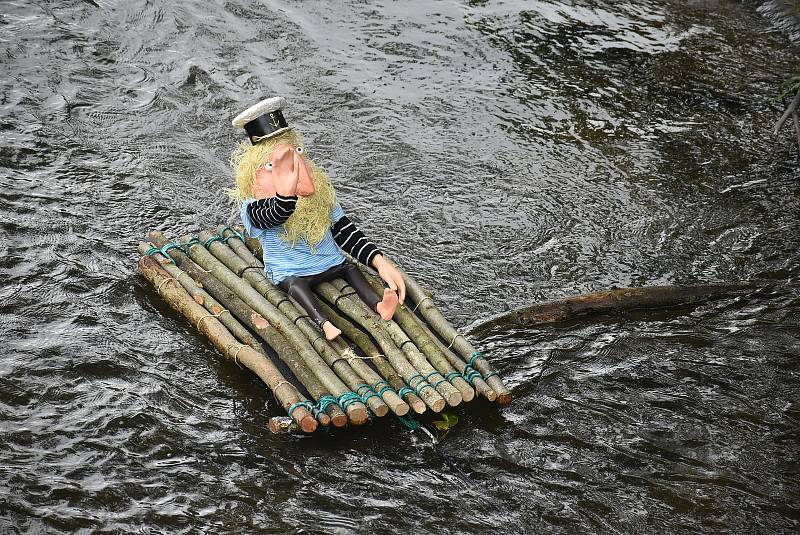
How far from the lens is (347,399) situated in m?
5.05

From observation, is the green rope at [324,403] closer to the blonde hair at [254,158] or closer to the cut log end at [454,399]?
the cut log end at [454,399]

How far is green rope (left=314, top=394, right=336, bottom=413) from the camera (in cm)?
504

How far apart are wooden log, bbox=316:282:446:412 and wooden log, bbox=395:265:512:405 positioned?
1.03 feet

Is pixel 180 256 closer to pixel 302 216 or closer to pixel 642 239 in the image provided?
pixel 302 216

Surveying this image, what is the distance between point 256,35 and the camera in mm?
10891

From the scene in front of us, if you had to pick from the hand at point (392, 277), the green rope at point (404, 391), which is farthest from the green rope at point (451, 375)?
the hand at point (392, 277)

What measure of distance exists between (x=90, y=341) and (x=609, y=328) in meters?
3.59

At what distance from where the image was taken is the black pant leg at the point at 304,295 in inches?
220

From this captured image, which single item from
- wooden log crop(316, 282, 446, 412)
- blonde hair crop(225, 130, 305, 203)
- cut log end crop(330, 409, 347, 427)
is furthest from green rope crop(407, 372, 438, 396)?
blonde hair crop(225, 130, 305, 203)

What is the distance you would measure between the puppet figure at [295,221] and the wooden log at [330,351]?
0.19 feet

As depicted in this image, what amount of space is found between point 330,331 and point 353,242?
2.29 ft

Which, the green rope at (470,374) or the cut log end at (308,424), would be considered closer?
the cut log end at (308,424)

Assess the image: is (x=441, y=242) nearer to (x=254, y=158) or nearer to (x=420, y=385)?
(x=254, y=158)

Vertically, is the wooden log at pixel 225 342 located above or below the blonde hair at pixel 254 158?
below
